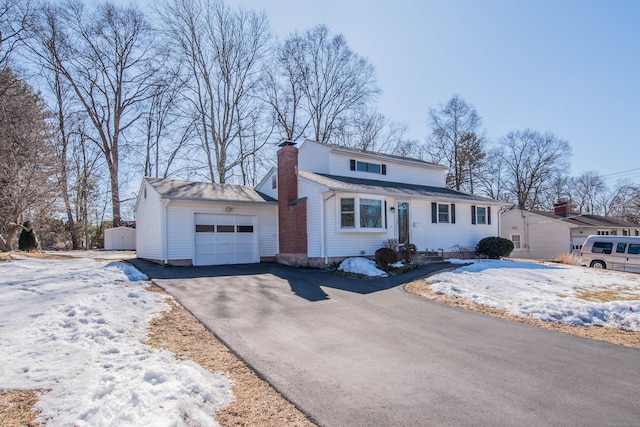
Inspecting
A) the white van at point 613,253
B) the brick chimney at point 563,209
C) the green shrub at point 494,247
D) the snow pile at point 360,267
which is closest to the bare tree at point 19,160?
the snow pile at point 360,267

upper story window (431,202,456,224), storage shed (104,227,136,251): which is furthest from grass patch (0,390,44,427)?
storage shed (104,227,136,251)

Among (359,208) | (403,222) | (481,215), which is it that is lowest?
(403,222)

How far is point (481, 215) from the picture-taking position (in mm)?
19266

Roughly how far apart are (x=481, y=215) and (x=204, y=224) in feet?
46.1

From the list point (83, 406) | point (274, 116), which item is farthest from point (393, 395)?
point (274, 116)

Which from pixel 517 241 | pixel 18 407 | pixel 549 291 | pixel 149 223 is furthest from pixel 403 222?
pixel 517 241

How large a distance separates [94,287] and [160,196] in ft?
21.4

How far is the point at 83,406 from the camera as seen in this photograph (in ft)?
10.0

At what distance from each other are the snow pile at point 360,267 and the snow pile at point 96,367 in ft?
23.3

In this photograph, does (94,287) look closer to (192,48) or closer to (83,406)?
(83,406)

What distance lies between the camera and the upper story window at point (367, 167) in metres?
18.3

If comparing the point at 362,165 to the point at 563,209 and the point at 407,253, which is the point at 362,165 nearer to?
the point at 407,253

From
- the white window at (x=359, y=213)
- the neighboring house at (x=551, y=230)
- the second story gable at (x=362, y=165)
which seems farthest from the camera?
the neighboring house at (x=551, y=230)

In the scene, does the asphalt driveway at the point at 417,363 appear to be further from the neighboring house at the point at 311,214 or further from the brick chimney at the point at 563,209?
the brick chimney at the point at 563,209
